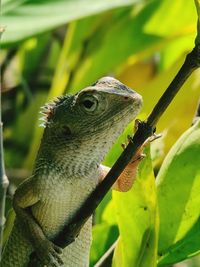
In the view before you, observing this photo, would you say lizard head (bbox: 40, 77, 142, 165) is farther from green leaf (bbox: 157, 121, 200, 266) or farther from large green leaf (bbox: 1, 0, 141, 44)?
large green leaf (bbox: 1, 0, 141, 44)

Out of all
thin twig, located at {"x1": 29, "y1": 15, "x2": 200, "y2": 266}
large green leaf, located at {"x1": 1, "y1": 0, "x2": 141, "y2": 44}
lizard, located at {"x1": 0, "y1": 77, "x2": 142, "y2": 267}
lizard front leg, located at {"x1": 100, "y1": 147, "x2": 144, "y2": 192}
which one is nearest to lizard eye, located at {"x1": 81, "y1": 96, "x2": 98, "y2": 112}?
lizard, located at {"x1": 0, "y1": 77, "x2": 142, "y2": 267}

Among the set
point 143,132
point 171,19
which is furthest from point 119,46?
point 143,132

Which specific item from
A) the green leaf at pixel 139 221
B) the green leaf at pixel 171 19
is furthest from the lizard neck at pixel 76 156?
the green leaf at pixel 171 19

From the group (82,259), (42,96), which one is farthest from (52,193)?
(42,96)

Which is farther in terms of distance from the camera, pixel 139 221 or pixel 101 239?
pixel 101 239

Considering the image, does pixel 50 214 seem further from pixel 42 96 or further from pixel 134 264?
pixel 42 96

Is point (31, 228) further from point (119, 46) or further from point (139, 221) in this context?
point (119, 46)
